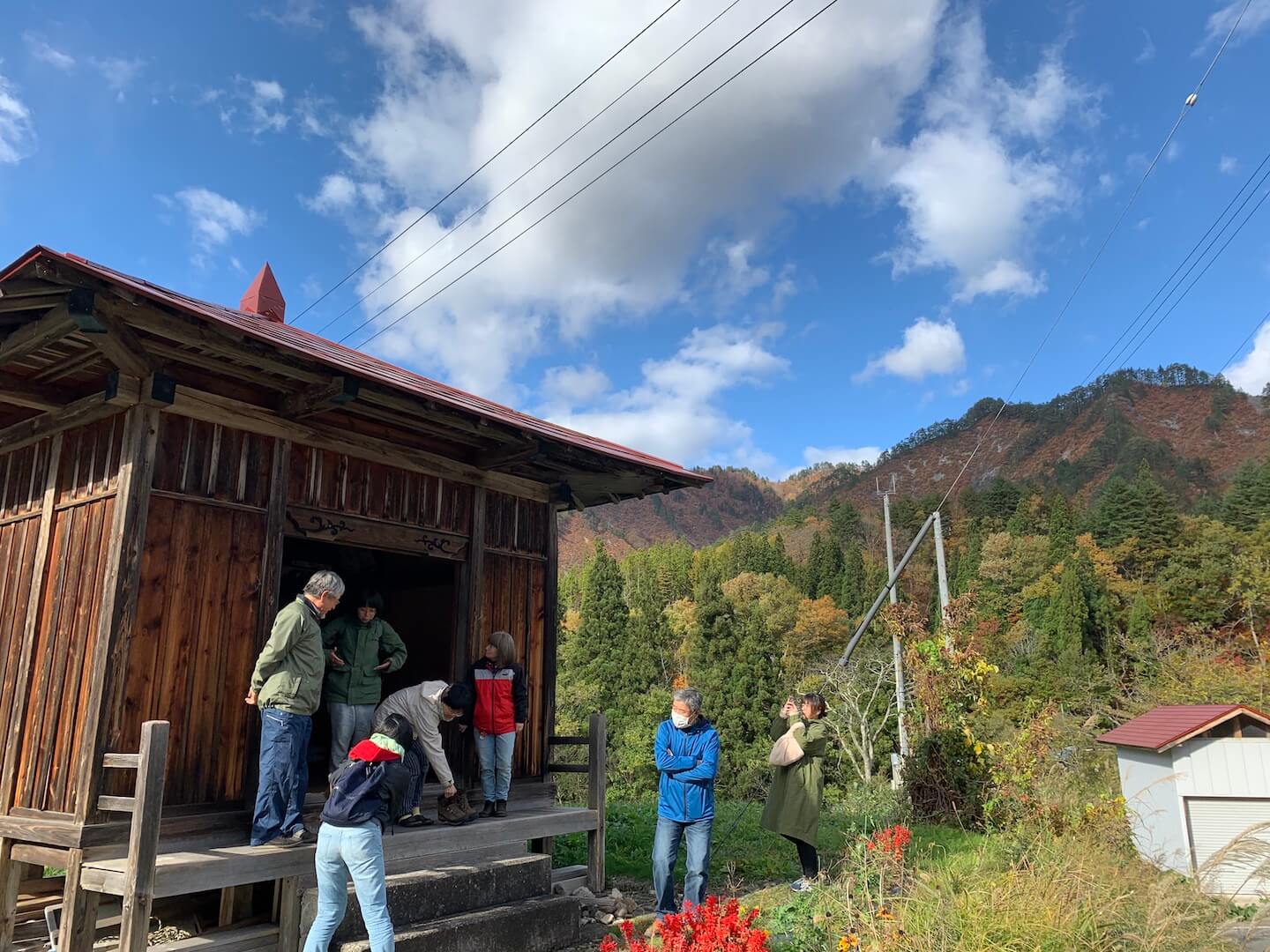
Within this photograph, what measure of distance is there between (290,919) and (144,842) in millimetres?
1191

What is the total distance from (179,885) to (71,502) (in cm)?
302

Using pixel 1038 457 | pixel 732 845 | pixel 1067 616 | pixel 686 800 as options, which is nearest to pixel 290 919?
pixel 686 800

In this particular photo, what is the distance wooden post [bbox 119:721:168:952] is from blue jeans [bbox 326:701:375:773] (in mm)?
1714

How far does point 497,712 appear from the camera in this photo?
7570 millimetres

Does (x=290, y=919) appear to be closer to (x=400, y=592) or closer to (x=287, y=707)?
(x=287, y=707)

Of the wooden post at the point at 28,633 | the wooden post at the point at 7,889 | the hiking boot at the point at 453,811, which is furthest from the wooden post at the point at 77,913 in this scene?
the hiking boot at the point at 453,811

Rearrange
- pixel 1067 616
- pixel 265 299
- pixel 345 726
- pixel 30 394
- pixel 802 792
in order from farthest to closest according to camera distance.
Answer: pixel 1067 616 → pixel 265 299 → pixel 802 792 → pixel 345 726 → pixel 30 394

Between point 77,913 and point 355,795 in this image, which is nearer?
point 355,795

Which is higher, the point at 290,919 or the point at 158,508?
the point at 158,508

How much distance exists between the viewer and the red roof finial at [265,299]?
32.6 ft

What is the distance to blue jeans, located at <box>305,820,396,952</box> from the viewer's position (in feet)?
15.9

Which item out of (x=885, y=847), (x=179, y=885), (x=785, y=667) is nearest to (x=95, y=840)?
(x=179, y=885)

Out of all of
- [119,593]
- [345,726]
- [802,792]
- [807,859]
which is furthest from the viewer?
[807,859]

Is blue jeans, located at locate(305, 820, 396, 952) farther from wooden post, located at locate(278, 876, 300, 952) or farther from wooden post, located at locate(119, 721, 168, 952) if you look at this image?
wooden post, located at locate(119, 721, 168, 952)
